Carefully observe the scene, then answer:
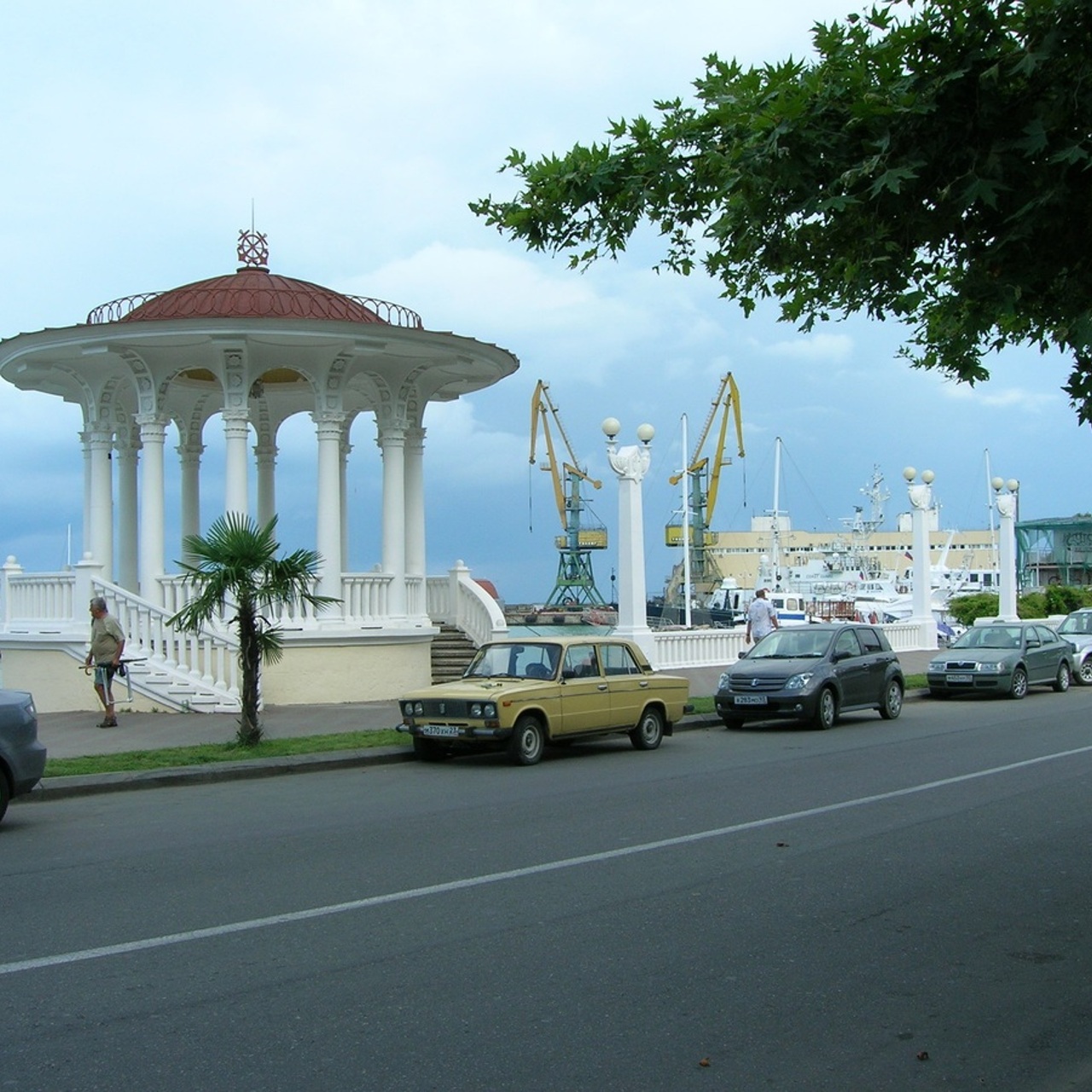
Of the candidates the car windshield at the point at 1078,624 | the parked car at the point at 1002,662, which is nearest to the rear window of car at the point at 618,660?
the parked car at the point at 1002,662

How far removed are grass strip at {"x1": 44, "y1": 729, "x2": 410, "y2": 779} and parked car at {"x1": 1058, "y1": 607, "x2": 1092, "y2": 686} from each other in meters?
17.8

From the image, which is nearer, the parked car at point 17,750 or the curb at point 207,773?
the parked car at point 17,750

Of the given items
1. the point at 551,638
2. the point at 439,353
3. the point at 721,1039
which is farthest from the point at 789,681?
the point at 721,1039

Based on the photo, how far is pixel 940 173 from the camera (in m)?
6.96

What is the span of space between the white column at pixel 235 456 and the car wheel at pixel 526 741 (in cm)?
777

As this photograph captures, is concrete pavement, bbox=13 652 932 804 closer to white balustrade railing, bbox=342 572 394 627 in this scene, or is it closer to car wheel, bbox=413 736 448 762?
car wheel, bbox=413 736 448 762

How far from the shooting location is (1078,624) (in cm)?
3044

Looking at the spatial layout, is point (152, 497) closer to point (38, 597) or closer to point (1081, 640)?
point (38, 597)

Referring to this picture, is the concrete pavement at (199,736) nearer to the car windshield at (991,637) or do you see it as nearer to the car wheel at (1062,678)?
the car windshield at (991,637)

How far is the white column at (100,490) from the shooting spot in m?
22.9

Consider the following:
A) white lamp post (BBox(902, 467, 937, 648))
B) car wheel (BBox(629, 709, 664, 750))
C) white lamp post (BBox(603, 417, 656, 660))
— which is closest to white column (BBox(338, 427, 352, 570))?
white lamp post (BBox(603, 417, 656, 660))

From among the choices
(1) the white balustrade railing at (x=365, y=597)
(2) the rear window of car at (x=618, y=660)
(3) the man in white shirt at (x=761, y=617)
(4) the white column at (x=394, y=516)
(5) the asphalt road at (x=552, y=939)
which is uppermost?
(4) the white column at (x=394, y=516)

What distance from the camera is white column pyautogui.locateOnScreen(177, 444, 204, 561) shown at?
84.9ft

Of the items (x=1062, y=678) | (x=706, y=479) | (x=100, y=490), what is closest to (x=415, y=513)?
(x=100, y=490)
